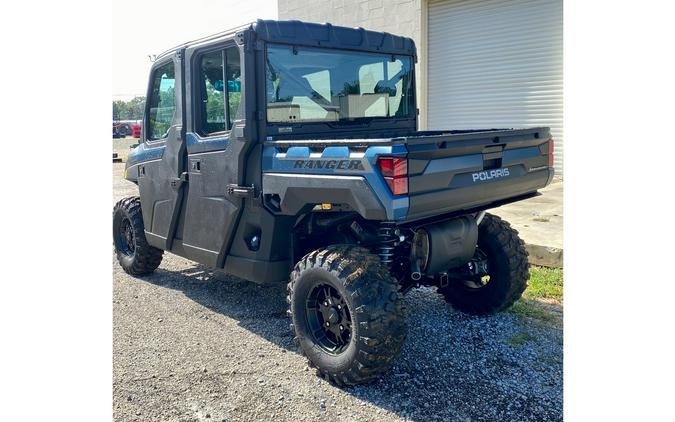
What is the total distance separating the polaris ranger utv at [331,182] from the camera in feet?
11.6

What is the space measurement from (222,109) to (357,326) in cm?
203

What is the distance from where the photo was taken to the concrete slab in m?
6.07

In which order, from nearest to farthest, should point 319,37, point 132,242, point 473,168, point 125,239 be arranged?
point 473,168
point 319,37
point 132,242
point 125,239

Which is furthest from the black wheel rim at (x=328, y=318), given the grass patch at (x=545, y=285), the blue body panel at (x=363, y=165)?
the grass patch at (x=545, y=285)

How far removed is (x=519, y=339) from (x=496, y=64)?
833 cm

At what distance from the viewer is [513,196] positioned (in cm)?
430

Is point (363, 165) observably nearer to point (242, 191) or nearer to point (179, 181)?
point (242, 191)

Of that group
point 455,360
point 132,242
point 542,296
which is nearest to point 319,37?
point 455,360

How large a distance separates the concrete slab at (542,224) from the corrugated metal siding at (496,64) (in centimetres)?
178

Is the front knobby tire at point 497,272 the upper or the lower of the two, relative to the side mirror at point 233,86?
lower

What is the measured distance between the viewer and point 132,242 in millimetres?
6262

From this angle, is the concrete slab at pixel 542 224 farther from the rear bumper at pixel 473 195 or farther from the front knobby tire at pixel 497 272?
the rear bumper at pixel 473 195

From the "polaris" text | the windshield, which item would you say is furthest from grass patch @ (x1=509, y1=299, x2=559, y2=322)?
the windshield

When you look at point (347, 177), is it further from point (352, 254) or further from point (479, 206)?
point (479, 206)
